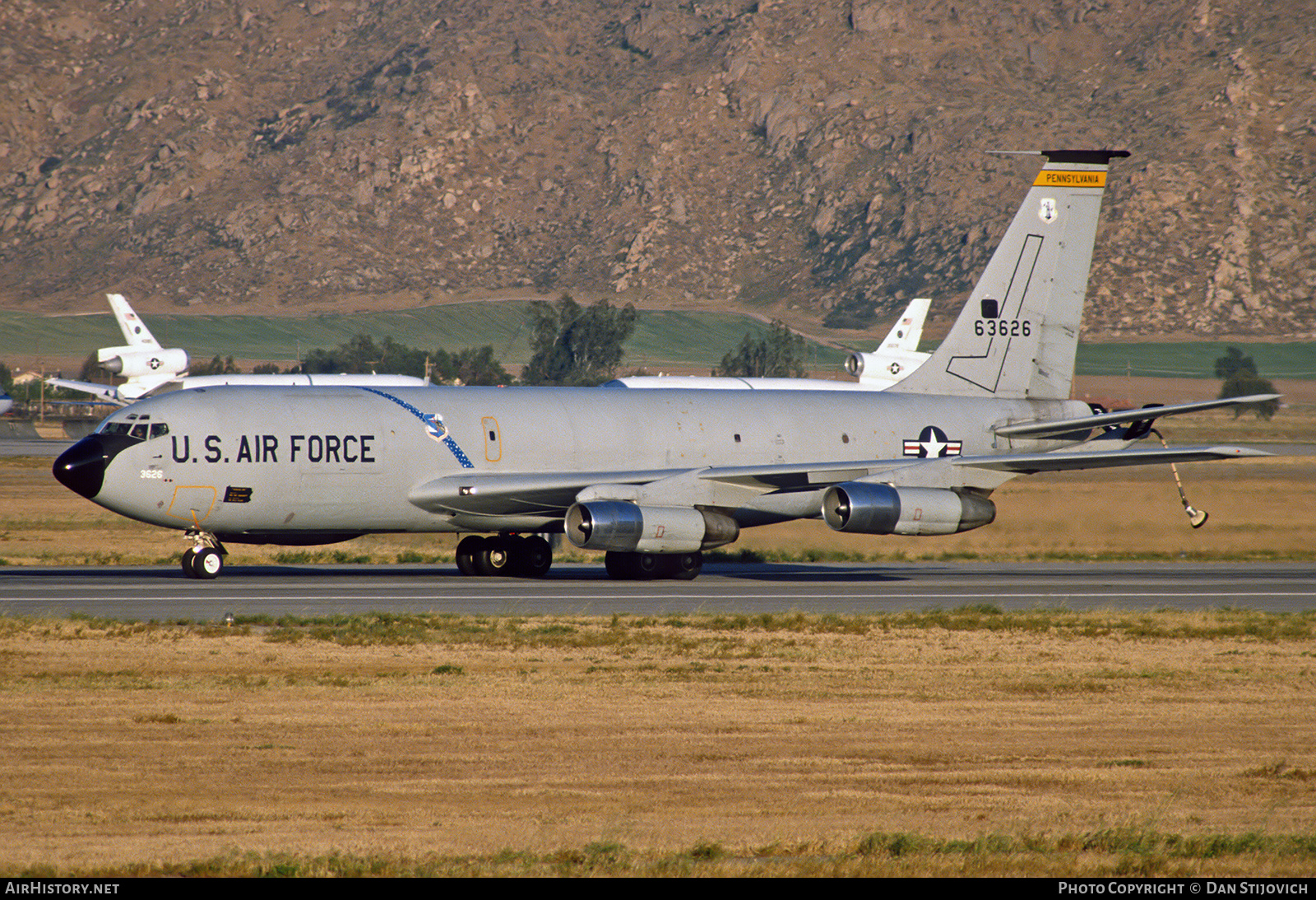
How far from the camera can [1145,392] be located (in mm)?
152125

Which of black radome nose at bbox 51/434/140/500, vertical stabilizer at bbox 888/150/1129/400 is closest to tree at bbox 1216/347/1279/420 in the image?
vertical stabilizer at bbox 888/150/1129/400

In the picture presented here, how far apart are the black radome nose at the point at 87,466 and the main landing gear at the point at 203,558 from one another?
2282 millimetres

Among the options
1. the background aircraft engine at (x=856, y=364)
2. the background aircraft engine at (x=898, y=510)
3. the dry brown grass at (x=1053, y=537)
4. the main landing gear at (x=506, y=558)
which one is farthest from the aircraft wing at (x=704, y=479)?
the background aircraft engine at (x=856, y=364)

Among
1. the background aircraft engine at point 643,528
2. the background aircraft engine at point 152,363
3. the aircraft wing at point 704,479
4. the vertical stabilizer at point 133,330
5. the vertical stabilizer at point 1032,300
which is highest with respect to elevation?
the vertical stabilizer at point 133,330

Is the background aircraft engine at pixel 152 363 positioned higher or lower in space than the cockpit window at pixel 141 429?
higher

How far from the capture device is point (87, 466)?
3059cm

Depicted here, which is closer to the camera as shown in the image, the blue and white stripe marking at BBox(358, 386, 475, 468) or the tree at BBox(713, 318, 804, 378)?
the blue and white stripe marking at BBox(358, 386, 475, 468)

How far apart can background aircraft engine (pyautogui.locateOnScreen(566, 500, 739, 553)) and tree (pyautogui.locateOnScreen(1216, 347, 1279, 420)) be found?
57.9m

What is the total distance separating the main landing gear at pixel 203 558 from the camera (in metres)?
32.1

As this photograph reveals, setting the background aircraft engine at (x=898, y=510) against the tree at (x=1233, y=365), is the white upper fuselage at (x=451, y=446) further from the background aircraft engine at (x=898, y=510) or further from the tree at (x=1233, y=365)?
the tree at (x=1233, y=365)

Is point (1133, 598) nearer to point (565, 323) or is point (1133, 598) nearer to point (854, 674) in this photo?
point (854, 674)

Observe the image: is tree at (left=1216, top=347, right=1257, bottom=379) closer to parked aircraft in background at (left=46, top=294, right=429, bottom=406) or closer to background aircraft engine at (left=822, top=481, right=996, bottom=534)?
parked aircraft in background at (left=46, top=294, right=429, bottom=406)

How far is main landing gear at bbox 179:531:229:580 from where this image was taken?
32.1 m

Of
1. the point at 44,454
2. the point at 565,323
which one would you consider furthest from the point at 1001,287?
the point at 565,323
